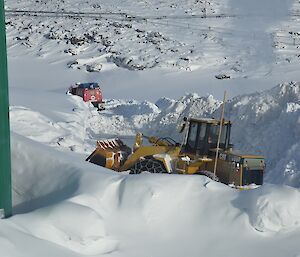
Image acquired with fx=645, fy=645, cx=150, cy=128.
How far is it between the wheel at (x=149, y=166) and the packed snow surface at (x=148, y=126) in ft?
6.81

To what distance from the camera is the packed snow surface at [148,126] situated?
215 inches

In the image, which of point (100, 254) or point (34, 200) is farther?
point (34, 200)

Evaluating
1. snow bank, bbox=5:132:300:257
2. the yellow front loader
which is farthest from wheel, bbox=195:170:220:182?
snow bank, bbox=5:132:300:257

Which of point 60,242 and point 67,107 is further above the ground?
point 60,242

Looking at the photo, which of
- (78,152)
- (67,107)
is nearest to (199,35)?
(67,107)

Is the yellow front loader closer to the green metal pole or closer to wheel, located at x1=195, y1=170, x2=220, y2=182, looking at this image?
wheel, located at x1=195, y1=170, x2=220, y2=182

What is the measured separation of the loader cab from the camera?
1096cm

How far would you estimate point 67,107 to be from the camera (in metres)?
23.6

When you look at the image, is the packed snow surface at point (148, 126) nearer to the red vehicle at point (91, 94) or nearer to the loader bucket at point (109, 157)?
the red vehicle at point (91, 94)

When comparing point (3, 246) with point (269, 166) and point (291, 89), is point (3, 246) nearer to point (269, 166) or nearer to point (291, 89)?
point (269, 166)

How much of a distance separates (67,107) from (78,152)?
30.1 feet

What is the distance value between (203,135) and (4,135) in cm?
607

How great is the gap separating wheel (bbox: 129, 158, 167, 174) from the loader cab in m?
0.56

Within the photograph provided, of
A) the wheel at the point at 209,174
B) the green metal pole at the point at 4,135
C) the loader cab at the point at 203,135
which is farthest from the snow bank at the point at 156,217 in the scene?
the loader cab at the point at 203,135
